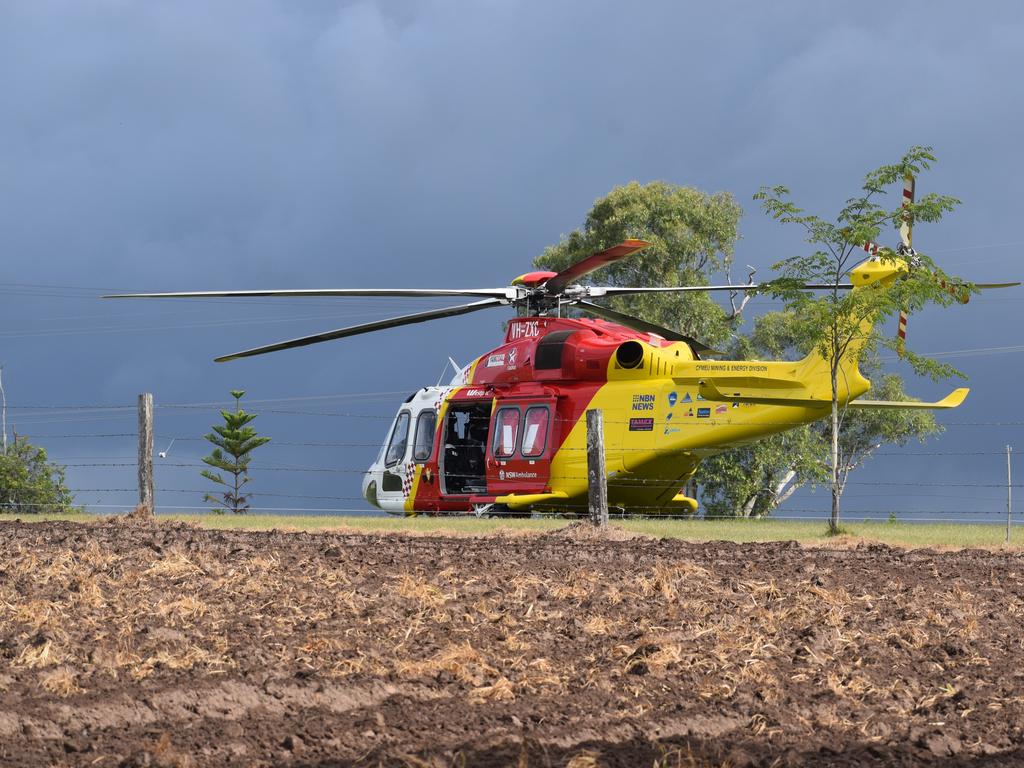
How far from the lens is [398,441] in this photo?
20.2 metres

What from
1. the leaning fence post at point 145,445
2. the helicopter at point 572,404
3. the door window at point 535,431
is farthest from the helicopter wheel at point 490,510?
the leaning fence post at point 145,445

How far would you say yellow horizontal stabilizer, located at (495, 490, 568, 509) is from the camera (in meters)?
18.0

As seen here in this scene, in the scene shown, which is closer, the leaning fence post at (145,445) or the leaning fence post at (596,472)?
the leaning fence post at (596,472)

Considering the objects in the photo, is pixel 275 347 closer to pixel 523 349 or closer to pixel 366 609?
pixel 523 349

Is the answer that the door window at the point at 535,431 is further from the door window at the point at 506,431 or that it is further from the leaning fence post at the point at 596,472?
the leaning fence post at the point at 596,472

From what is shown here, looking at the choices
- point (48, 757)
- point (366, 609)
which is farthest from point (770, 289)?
point (48, 757)

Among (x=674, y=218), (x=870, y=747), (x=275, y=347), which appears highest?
(x=674, y=218)

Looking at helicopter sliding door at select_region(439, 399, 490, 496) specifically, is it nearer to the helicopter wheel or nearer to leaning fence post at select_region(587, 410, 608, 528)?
the helicopter wheel

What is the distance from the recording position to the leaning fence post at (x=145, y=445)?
1545 cm

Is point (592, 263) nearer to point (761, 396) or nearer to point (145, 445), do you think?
point (761, 396)

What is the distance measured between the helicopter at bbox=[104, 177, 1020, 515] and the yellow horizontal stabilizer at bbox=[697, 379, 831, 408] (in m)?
0.02

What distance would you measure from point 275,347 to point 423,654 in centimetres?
1257

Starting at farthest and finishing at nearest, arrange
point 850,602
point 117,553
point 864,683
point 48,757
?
point 117,553 → point 850,602 → point 864,683 → point 48,757

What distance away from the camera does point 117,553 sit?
10.2m
